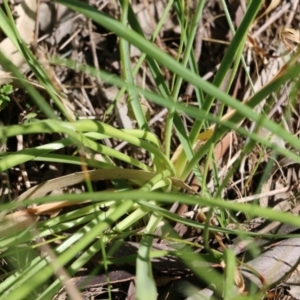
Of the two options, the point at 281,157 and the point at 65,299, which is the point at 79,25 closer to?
the point at 281,157

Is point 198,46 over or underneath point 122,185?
over

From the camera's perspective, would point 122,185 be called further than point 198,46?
No

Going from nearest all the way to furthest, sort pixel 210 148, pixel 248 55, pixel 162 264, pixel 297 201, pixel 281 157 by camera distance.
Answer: pixel 210 148, pixel 162 264, pixel 297 201, pixel 281 157, pixel 248 55

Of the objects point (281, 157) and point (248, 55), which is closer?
point (281, 157)

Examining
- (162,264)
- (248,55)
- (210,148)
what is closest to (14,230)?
(162,264)

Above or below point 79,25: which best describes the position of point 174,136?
below

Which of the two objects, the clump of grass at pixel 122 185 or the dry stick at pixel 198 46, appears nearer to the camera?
the clump of grass at pixel 122 185

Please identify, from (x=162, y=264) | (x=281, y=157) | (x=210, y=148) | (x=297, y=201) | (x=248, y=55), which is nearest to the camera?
(x=210, y=148)

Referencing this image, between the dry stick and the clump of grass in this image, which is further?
the dry stick

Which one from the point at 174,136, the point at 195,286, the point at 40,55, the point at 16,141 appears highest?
the point at 40,55
